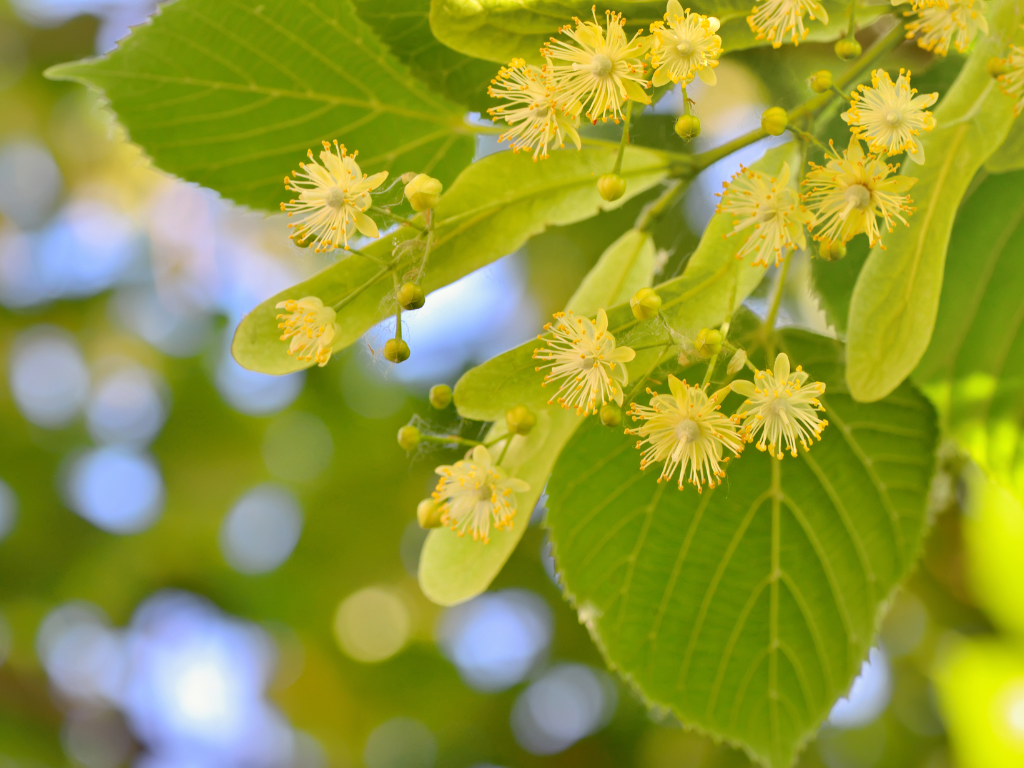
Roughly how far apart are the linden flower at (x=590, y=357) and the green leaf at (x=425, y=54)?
0.27m

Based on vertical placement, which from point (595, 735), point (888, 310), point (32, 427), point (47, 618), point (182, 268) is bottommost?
point (595, 735)

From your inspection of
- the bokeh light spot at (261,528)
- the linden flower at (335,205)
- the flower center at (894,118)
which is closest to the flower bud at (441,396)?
the linden flower at (335,205)

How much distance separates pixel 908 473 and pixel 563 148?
473mm

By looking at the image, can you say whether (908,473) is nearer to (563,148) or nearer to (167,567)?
(563,148)

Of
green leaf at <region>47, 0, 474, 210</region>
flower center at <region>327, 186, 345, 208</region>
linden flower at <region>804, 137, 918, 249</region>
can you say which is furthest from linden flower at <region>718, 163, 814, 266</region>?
green leaf at <region>47, 0, 474, 210</region>

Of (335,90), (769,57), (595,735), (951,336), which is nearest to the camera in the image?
(335,90)

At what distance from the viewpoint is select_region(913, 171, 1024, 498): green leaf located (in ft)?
2.75

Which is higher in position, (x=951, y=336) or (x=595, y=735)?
(x=951, y=336)

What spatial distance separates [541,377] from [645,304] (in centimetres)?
10

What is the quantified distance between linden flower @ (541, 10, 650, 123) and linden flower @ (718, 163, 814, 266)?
0.25ft

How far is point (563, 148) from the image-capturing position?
2.00 feet

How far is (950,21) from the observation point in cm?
52

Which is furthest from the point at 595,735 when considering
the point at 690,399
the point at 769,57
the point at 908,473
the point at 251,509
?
the point at 690,399

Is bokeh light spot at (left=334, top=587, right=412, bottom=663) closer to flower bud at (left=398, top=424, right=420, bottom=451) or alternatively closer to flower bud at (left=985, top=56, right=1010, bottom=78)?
flower bud at (left=398, top=424, right=420, bottom=451)
